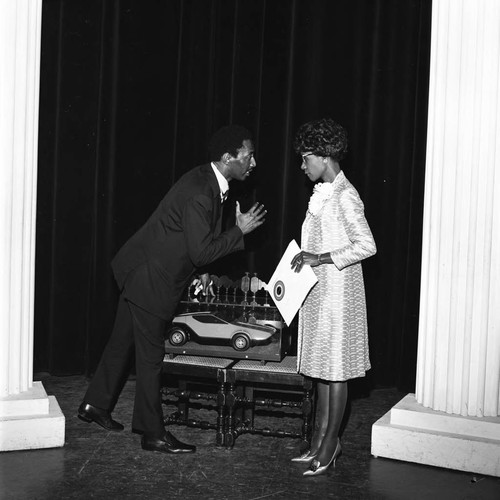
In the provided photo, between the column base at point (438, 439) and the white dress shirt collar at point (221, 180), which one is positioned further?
the white dress shirt collar at point (221, 180)

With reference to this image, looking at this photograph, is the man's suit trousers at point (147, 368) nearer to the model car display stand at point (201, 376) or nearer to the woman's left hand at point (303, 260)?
the model car display stand at point (201, 376)

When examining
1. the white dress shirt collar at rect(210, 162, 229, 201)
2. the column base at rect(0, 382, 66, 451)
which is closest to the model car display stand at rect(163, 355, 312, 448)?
the column base at rect(0, 382, 66, 451)

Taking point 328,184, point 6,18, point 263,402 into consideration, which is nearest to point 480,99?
point 328,184

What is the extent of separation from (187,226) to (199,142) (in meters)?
1.85

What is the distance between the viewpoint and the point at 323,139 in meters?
3.57

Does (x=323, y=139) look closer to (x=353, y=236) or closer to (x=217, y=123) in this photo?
(x=353, y=236)

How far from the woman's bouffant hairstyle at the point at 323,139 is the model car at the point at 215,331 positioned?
987 mm

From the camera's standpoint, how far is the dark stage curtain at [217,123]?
5051mm

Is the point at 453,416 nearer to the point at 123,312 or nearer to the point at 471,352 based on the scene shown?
the point at 471,352

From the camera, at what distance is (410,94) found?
5035mm

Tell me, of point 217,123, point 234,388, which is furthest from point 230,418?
point 217,123

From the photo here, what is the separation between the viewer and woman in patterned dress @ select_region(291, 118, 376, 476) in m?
3.52

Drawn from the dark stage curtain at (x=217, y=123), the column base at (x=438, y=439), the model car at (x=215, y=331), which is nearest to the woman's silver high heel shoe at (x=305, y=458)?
the column base at (x=438, y=439)

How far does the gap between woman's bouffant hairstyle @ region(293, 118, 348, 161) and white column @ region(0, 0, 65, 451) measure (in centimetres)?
129
